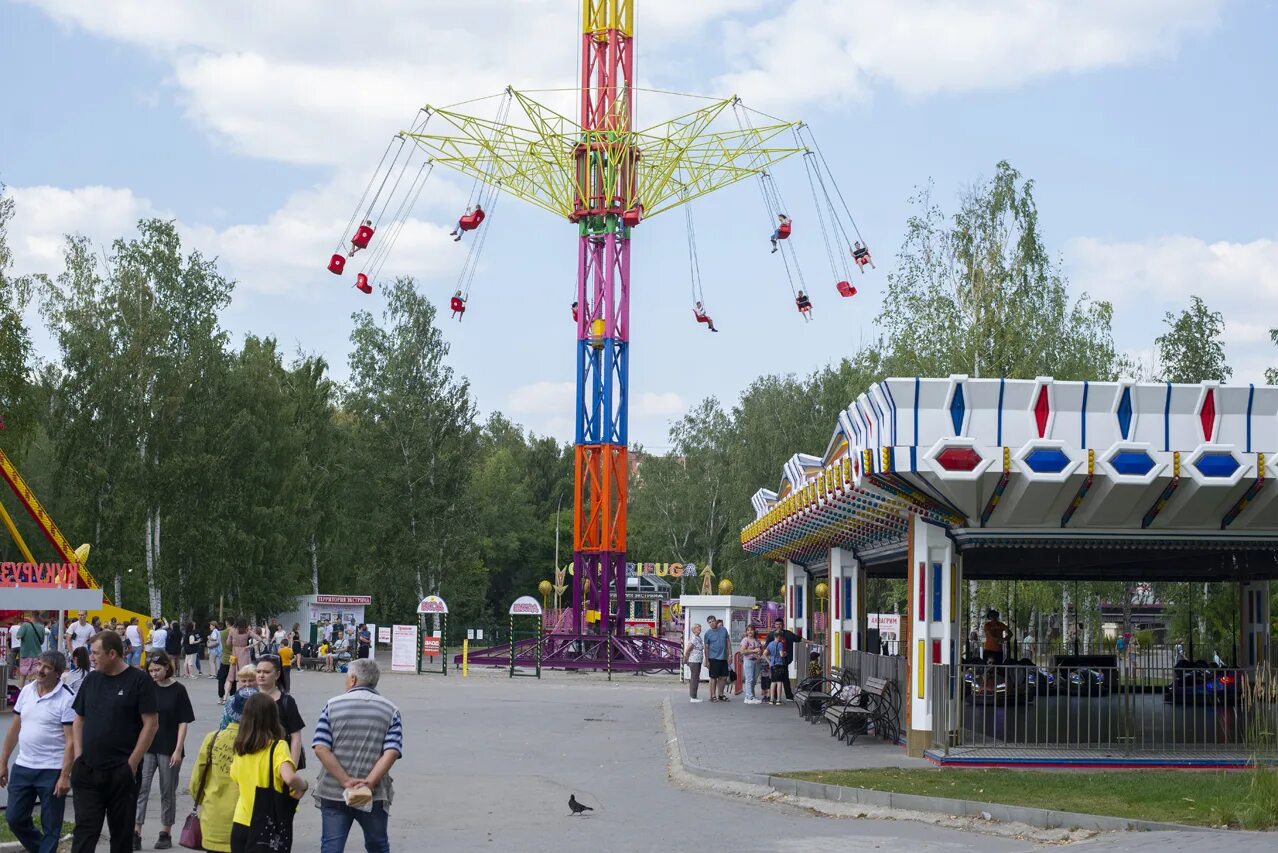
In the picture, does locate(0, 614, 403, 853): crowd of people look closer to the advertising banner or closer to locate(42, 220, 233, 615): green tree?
the advertising banner

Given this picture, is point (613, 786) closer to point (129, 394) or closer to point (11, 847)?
point (11, 847)

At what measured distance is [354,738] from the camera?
789cm

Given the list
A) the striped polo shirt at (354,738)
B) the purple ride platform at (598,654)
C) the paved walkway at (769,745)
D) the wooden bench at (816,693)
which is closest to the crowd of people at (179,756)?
the striped polo shirt at (354,738)

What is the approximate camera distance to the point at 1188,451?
53.2 ft

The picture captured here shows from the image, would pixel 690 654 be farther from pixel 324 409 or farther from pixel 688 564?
pixel 688 564

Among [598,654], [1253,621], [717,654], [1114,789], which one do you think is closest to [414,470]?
[598,654]

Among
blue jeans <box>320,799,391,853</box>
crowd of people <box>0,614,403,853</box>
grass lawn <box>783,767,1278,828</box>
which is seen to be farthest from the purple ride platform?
blue jeans <box>320,799,391,853</box>

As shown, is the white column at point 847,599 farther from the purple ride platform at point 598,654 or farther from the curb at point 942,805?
the purple ride platform at point 598,654

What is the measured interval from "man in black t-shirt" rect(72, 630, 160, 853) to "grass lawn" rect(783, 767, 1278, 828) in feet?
23.9

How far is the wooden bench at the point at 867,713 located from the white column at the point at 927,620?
1.29m

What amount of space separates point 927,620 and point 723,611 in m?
16.9

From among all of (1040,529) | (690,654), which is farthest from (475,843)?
(690,654)

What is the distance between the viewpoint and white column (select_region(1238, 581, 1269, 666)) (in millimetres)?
22750

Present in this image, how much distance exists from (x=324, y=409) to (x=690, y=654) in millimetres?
36484
